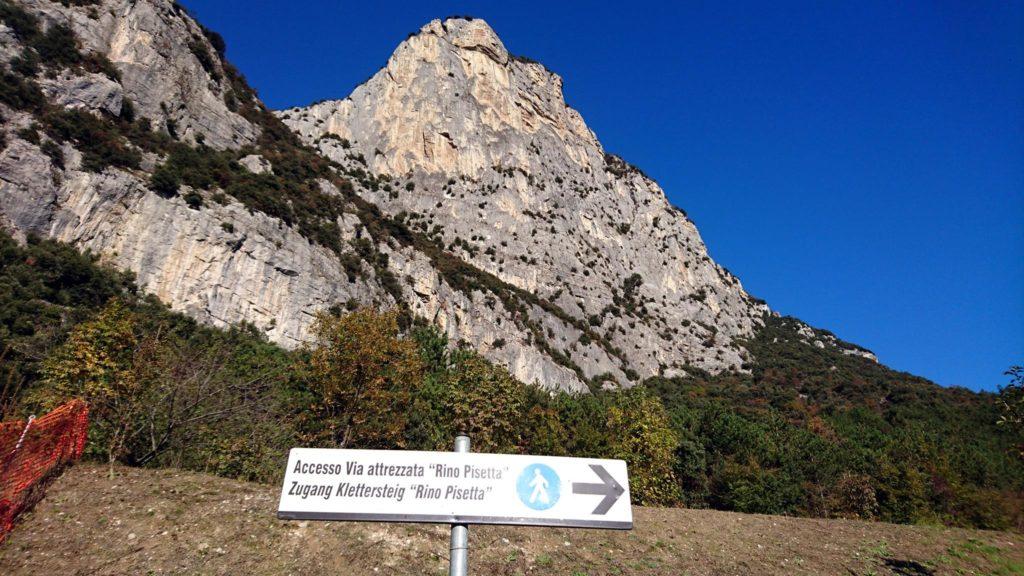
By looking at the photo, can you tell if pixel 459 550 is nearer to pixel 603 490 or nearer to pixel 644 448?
pixel 603 490

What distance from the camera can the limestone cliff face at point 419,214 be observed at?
146 ft

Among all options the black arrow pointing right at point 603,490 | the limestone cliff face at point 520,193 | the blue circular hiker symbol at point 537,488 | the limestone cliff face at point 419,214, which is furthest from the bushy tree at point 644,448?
the limestone cliff face at point 520,193

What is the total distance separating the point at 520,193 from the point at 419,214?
21.3 m

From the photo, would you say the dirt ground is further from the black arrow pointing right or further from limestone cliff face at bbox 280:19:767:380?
limestone cliff face at bbox 280:19:767:380

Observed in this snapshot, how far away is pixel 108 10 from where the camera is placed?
Result: 60.6 meters

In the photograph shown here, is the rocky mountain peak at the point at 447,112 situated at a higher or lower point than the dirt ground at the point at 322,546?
higher

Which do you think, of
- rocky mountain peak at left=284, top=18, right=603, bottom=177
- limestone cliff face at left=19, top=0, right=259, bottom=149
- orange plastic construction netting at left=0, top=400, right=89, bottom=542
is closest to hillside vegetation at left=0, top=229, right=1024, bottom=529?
orange plastic construction netting at left=0, top=400, right=89, bottom=542

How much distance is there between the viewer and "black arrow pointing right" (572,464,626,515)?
4102 mm

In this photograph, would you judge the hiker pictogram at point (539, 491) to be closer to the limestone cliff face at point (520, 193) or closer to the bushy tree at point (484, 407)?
the bushy tree at point (484, 407)

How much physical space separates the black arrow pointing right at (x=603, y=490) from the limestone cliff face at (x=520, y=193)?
77.6m

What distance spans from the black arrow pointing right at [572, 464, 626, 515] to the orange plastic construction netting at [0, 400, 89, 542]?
10.8m

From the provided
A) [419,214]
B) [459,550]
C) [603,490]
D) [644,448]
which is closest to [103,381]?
[459,550]

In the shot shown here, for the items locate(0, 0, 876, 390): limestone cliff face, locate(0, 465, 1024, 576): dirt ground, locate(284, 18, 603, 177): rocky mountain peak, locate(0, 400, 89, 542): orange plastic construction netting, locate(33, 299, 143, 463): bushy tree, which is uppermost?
locate(284, 18, 603, 177): rocky mountain peak

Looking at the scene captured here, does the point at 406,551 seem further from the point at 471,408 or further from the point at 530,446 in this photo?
the point at 530,446
